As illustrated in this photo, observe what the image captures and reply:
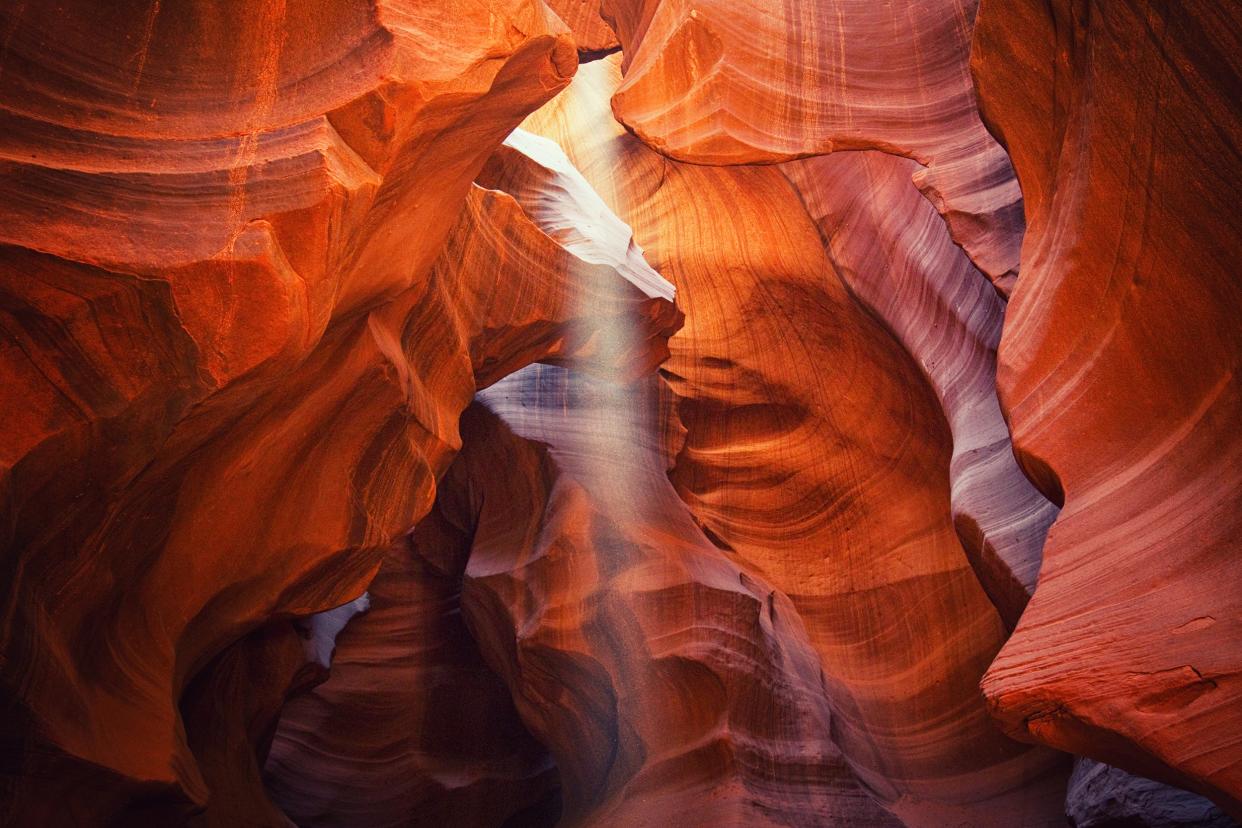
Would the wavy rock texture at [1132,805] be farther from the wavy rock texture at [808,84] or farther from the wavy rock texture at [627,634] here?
the wavy rock texture at [808,84]

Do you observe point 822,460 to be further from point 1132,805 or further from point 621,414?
point 1132,805

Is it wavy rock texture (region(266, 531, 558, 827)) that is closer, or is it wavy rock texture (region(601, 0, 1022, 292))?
wavy rock texture (region(601, 0, 1022, 292))

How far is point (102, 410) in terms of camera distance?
380cm

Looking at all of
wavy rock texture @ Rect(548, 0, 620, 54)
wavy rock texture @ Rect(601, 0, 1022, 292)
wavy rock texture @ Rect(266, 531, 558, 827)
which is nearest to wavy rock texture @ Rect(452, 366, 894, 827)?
wavy rock texture @ Rect(266, 531, 558, 827)

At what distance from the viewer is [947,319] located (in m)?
7.90

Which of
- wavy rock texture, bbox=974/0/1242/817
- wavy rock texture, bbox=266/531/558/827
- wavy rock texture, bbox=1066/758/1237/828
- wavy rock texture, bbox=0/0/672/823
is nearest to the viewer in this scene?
wavy rock texture, bbox=974/0/1242/817

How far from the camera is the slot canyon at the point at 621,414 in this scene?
3719 mm

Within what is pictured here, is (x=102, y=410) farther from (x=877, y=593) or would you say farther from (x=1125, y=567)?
(x=877, y=593)

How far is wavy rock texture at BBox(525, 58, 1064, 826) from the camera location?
8.66 meters

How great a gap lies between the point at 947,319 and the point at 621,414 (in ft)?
9.05

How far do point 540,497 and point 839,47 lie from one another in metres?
4.00

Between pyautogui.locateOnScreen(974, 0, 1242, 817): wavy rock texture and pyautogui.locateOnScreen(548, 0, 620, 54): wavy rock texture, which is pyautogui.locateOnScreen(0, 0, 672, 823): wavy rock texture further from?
pyautogui.locateOnScreen(548, 0, 620, 54): wavy rock texture

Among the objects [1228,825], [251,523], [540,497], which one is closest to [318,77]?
[251,523]

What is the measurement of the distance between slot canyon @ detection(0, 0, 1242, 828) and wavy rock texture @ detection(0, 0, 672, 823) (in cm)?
2
